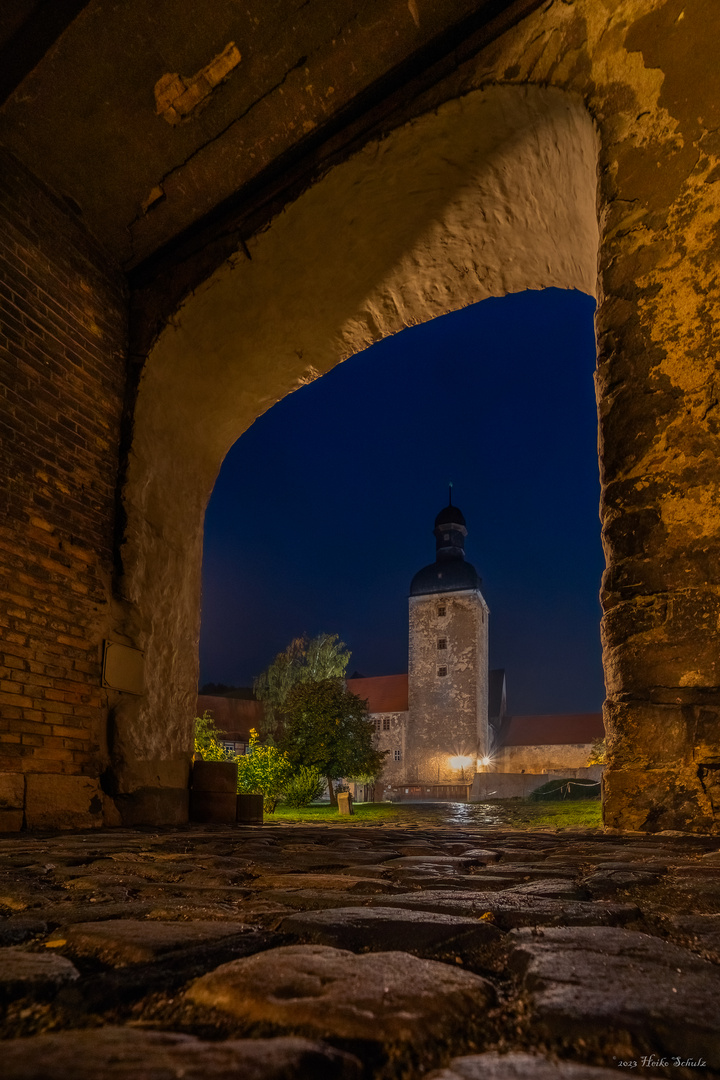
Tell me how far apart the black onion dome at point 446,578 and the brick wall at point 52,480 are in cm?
3718

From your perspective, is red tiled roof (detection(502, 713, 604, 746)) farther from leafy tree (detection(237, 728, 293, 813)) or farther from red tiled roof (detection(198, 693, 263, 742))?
leafy tree (detection(237, 728, 293, 813))

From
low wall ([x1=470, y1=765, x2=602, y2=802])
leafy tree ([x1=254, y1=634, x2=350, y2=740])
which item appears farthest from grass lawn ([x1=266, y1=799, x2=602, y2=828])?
low wall ([x1=470, y1=765, x2=602, y2=802])

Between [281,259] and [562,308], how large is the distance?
83.0m

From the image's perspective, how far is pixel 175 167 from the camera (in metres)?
5.00

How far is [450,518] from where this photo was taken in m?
46.2

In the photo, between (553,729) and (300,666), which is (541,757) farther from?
(300,666)

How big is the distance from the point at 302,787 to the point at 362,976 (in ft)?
60.9

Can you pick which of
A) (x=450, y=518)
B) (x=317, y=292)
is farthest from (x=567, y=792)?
(x=450, y=518)

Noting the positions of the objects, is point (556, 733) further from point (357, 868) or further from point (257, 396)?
point (357, 868)

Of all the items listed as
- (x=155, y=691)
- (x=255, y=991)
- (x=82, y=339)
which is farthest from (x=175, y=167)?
(x=255, y=991)

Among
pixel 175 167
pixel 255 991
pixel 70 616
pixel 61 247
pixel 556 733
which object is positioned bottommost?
pixel 556 733

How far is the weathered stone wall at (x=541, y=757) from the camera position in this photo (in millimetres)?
41188

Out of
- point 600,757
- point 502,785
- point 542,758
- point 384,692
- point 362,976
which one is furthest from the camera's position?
point 384,692

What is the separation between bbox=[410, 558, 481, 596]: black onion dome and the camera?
136ft
